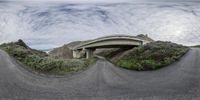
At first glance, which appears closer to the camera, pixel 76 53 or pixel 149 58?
pixel 149 58

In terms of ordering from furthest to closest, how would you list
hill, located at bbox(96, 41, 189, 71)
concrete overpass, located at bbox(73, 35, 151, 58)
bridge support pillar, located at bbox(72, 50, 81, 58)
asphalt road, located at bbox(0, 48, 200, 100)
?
bridge support pillar, located at bbox(72, 50, 81, 58) → concrete overpass, located at bbox(73, 35, 151, 58) → hill, located at bbox(96, 41, 189, 71) → asphalt road, located at bbox(0, 48, 200, 100)

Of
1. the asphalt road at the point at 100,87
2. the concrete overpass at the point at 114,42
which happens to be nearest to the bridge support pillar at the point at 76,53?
the concrete overpass at the point at 114,42

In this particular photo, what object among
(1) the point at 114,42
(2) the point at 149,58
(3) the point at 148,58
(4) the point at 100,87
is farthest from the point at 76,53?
(4) the point at 100,87

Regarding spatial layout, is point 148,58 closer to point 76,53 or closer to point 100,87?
point 100,87

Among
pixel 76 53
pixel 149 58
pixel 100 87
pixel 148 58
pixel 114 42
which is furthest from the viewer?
pixel 76 53

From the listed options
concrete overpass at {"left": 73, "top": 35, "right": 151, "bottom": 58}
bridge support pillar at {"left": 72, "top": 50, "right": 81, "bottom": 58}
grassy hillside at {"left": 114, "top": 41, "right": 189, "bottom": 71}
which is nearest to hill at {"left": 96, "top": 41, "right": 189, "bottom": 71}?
grassy hillside at {"left": 114, "top": 41, "right": 189, "bottom": 71}

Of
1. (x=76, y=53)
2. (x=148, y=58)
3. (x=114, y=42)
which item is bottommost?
(x=76, y=53)

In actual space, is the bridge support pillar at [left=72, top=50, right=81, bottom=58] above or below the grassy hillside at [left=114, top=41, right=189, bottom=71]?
below

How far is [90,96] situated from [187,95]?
429 cm

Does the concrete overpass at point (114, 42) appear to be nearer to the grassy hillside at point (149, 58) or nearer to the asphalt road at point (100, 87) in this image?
the grassy hillside at point (149, 58)

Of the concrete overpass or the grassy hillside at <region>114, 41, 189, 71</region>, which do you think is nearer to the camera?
the grassy hillside at <region>114, 41, 189, 71</region>

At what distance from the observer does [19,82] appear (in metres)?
21.8

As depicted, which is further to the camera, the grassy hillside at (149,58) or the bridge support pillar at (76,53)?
the bridge support pillar at (76,53)

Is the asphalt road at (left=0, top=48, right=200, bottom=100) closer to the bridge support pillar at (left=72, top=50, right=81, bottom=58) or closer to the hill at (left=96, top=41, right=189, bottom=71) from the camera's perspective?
the hill at (left=96, top=41, right=189, bottom=71)
